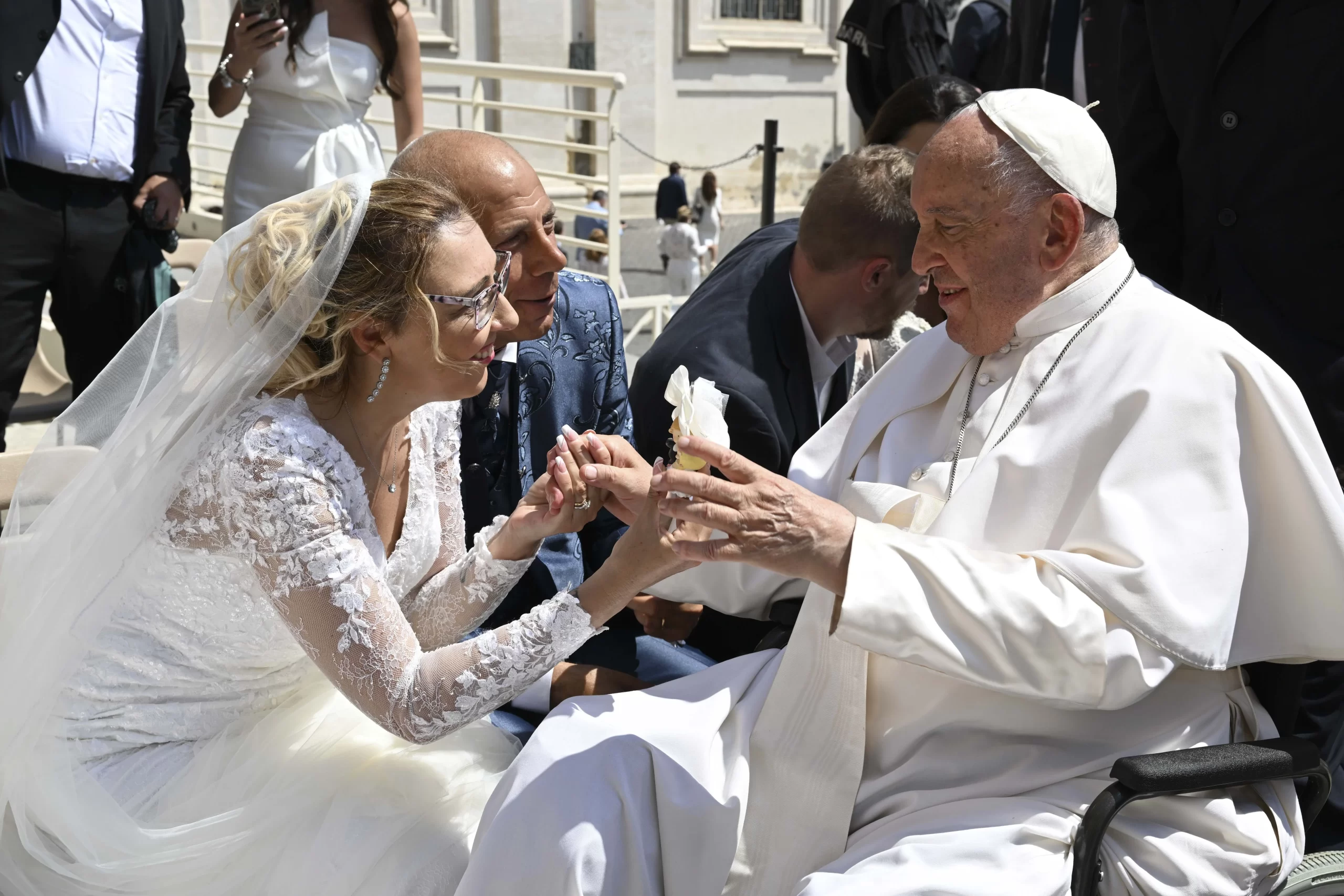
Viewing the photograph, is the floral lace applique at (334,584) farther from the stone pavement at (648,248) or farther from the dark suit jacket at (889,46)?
the stone pavement at (648,248)

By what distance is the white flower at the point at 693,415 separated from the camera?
2.22 m

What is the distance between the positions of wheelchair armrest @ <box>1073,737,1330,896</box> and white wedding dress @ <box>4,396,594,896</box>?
954mm

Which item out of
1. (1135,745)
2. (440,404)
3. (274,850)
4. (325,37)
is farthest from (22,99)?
(1135,745)

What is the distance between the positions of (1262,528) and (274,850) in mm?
1888

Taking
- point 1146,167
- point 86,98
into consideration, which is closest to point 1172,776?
point 1146,167

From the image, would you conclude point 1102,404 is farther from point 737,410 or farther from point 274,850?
point 274,850

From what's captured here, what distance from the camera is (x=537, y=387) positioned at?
310 cm

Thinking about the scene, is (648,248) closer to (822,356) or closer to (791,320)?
(822,356)

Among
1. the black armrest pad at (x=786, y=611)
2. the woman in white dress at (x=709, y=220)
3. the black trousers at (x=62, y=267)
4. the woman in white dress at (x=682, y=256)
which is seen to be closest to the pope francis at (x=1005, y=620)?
the black armrest pad at (x=786, y=611)

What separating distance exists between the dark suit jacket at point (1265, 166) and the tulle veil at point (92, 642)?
7.50 ft

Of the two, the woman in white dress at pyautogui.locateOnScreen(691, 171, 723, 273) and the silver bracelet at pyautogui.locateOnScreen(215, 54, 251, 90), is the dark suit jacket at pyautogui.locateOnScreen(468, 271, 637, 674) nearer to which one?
the silver bracelet at pyautogui.locateOnScreen(215, 54, 251, 90)

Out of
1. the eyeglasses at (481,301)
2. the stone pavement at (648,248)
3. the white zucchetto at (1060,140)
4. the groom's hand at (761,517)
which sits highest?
the white zucchetto at (1060,140)

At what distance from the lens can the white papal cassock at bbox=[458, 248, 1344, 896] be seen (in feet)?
7.00

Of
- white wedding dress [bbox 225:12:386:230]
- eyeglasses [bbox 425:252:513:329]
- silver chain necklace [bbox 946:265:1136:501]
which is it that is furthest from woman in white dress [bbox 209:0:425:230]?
silver chain necklace [bbox 946:265:1136:501]
